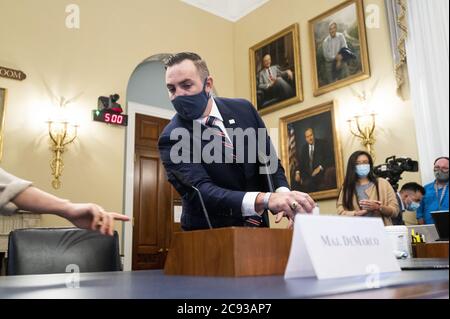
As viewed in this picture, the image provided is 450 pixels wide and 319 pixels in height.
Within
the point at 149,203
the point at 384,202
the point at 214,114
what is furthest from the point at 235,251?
the point at 149,203

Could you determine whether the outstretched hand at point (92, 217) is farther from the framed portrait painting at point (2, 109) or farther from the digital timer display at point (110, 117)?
the digital timer display at point (110, 117)

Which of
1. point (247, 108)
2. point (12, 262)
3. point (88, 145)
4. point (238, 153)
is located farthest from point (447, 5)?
point (88, 145)

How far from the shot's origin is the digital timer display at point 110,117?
203 inches

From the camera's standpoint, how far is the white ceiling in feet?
21.8

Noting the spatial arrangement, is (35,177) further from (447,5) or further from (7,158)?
(447,5)

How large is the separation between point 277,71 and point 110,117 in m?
2.43

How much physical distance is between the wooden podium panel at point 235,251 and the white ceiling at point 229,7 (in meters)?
6.10

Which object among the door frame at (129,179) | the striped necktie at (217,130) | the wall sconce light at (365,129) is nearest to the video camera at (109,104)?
the door frame at (129,179)

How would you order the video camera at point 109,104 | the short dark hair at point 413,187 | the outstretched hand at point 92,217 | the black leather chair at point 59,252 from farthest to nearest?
the video camera at point 109,104, the short dark hair at point 413,187, the black leather chair at point 59,252, the outstretched hand at point 92,217

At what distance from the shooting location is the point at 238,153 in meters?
1.67

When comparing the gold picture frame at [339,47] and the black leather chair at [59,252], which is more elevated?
the gold picture frame at [339,47]

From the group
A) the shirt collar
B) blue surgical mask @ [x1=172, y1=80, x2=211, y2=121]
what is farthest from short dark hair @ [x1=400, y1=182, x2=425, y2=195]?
blue surgical mask @ [x1=172, y1=80, x2=211, y2=121]
